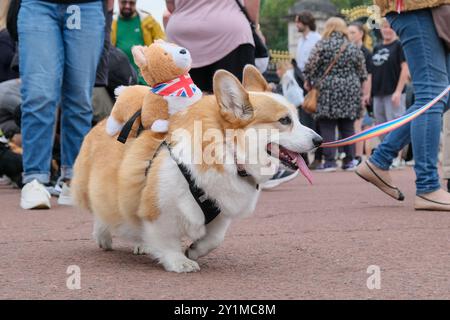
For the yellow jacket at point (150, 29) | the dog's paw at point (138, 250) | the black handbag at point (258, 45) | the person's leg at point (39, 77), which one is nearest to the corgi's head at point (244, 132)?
the dog's paw at point (138, 250)

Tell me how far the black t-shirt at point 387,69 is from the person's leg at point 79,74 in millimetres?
6465

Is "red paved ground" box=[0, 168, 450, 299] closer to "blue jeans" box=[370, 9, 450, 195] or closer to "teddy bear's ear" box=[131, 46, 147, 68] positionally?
"blue jeans" box=[370, 9, 450, 195]

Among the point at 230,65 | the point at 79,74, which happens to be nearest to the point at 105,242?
the point at 230,65

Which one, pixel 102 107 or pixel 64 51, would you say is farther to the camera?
pixel 102 107

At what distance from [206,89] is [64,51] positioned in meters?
1.05

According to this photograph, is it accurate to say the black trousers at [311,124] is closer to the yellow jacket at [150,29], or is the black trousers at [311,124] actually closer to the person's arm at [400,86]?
Answer: the person's arm at [400,86]

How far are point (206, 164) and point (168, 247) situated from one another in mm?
413

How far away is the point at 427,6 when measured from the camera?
18.1ft

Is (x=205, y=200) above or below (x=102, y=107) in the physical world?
above

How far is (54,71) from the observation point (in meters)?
6.00

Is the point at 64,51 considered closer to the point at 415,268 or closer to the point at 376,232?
the point at 376,232

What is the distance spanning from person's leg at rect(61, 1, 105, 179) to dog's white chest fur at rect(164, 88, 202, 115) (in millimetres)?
2410

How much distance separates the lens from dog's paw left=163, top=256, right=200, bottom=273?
11.8ft
